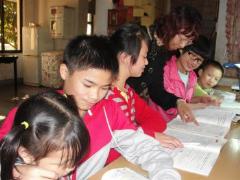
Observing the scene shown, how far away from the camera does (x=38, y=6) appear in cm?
661

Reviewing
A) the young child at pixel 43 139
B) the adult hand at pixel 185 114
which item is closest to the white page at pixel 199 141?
the adult hand at pixel 185 114

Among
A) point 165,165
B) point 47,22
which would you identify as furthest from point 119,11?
point 165,165

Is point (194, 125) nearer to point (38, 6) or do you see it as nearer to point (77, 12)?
point (77, 12)

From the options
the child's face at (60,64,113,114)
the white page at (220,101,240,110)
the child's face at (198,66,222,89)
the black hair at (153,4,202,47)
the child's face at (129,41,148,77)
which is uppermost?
the black hair at (153,4,202,47)

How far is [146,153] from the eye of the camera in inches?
39.6

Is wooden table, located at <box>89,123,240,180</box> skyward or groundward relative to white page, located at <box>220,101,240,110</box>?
groundward

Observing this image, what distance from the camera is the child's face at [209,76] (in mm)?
2421

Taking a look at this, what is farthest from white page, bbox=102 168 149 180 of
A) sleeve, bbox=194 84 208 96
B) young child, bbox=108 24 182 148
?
sleeve, bbox=194 84 208 96

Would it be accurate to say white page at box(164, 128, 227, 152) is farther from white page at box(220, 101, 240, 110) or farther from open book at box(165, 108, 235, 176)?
white page at box(220, 101, 240, 110)

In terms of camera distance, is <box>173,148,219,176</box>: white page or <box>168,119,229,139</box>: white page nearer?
<box>173,148,219,176</box>: white page

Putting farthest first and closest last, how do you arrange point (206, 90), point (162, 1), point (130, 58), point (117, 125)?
point (162, 1) < point (206, 90) < point (130, 58) < point (117, 125)

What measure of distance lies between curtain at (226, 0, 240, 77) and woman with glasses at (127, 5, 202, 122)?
5.10 feet

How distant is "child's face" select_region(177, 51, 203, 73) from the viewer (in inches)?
74.3

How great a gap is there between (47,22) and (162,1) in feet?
10.4
